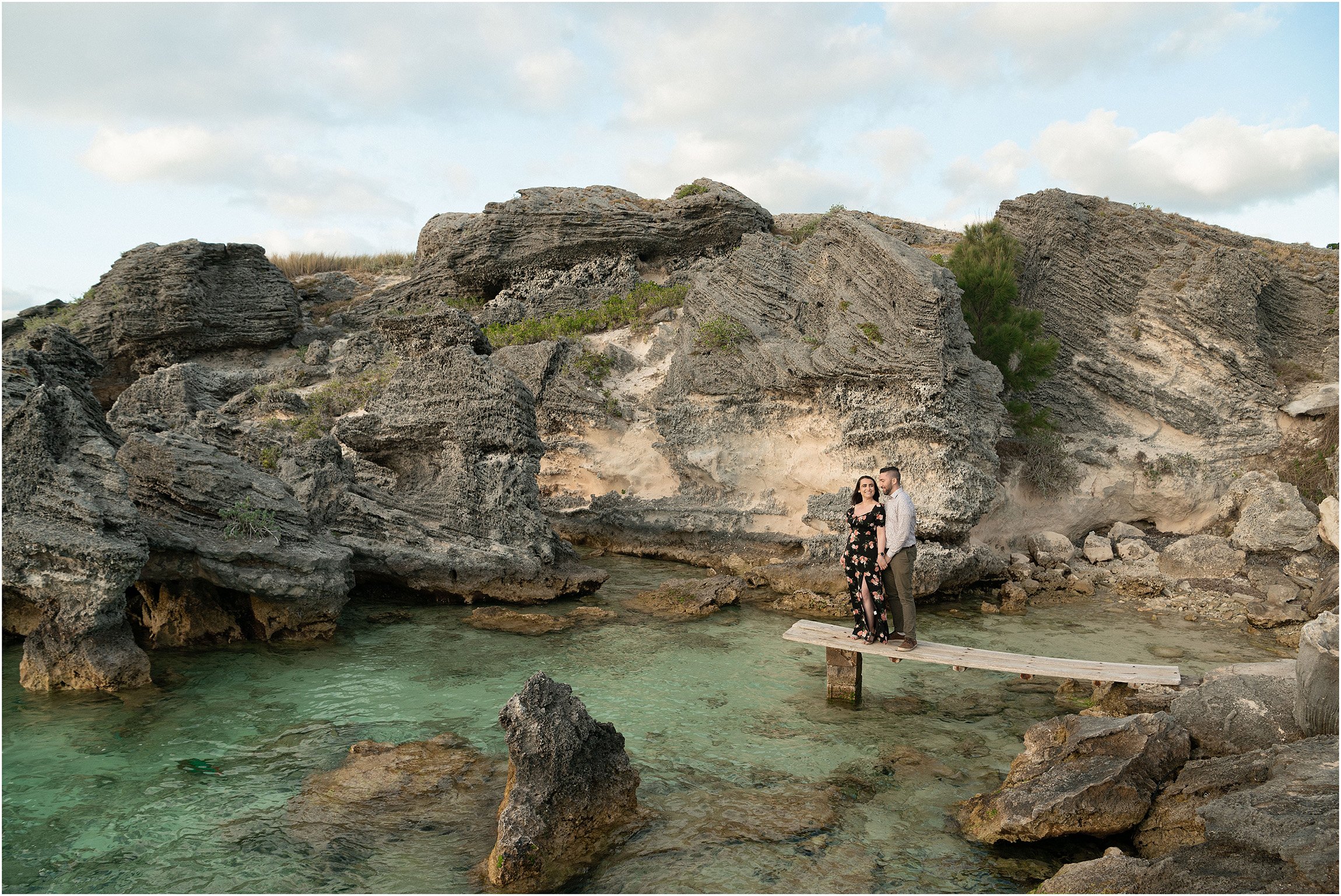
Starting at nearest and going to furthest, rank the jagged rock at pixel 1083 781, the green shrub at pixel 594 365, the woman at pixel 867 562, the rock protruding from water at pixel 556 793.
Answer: the rock protruding from water at pixel 556 793 < the jagged rock at pixel 1083 781 < the woman at pixel 867 562 < the green shrub at pixel 594 365

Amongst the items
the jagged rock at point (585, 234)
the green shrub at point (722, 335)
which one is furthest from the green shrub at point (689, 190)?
the green shrub at point (722, 335)

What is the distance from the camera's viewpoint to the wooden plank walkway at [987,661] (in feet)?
25.4

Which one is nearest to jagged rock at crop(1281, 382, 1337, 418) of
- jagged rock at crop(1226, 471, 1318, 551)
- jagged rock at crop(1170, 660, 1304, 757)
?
jagged rock at crop(1226, 471, 1318, 551)

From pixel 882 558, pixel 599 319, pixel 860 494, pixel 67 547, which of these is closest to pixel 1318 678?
pixel 882 558

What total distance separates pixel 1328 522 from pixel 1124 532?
10.4ft

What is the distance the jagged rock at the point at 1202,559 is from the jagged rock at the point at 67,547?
1563 centimetres

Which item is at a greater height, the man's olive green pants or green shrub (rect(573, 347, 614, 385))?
green shrub (rect(573, 347, 614, 385))

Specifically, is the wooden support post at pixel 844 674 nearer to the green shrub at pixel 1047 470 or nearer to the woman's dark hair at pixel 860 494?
the woman's dark hair at pixel 860 494

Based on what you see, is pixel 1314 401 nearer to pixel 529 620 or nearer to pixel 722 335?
pixel 722 335

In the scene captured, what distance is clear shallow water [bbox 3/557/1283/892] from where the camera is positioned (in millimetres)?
5570

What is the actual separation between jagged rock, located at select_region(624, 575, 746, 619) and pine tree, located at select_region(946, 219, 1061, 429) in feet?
25.4

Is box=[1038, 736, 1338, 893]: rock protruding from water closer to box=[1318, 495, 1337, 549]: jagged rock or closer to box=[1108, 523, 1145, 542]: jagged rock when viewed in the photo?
box=[1318, 495, 1337, 549]: jagged rock

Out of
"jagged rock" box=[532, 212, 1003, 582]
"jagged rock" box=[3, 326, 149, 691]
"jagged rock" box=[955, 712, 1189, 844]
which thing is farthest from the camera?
"jagged rock" box=[532, 212, 1003, 582]

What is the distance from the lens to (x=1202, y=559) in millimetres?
14352
